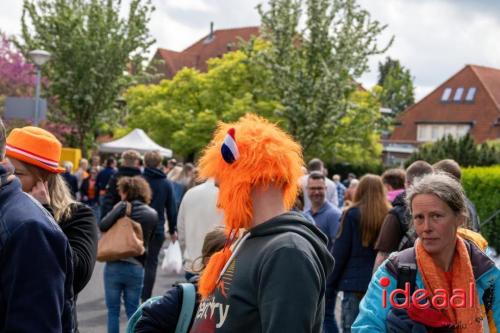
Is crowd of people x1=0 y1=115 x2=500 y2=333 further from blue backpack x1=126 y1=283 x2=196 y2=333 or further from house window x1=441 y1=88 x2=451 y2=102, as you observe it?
house window x1=441 y1=88 x2=451 y2=102

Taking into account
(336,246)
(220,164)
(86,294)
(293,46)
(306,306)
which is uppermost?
(293,46)

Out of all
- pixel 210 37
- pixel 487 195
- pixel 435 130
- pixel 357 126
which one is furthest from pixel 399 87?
pixel 487 195

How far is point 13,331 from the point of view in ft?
8.04

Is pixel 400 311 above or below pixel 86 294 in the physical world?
above

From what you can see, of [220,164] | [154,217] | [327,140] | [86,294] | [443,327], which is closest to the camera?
[220,164]

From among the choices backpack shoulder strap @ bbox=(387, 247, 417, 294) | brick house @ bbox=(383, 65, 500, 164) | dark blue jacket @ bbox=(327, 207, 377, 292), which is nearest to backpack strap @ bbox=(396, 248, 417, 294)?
backpack shoulder strap @ bbox=(387, 247, 417, 294)

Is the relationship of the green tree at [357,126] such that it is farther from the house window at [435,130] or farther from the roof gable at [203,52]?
the roof gable at [203,52]

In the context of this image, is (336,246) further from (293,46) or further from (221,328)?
(293,46)

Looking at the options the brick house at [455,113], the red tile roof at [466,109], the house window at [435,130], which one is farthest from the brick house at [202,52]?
the house window at [435,130]

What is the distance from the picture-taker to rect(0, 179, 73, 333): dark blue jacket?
8.09 feet

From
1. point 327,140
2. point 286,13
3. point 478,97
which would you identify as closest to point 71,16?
point 286,13

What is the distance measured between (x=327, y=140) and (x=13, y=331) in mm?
29215

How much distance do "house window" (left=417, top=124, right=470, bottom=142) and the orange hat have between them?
5974 centimetres

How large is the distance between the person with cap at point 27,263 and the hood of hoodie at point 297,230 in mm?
695
